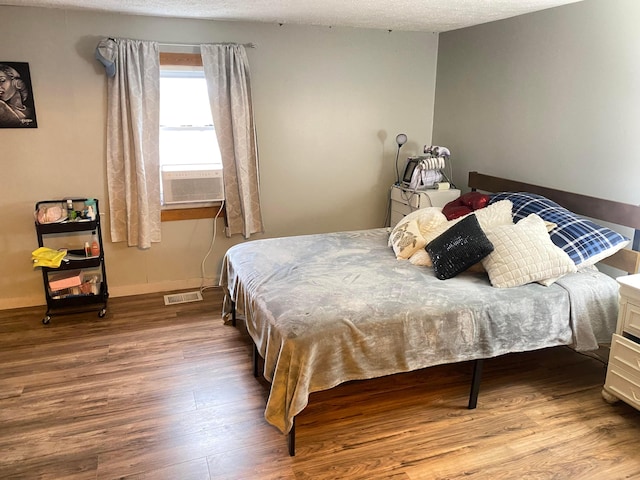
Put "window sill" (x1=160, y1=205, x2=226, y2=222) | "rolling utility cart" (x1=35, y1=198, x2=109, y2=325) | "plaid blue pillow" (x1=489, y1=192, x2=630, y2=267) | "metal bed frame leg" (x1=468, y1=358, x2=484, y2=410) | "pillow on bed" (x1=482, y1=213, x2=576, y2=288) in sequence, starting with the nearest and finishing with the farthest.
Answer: "metal bed frame leg" (x1=468, y1=358, x2=484, y2=410) < "pillow on bed" (x1=482, y1=213, x2=576, y2=288) < "plaid blue pillow" (x1=489, y1=192, x2=630, y2=267) < "rolling utility cart" (x1=35, y1=198, x2=109, y2=325) < "window sill" (x1=160, y1=205, x2=226, y2=222)

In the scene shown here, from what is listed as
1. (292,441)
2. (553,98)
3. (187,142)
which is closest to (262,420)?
(292,441)

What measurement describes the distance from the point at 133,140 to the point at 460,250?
2.63m

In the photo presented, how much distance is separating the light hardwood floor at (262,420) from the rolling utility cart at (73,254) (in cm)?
42

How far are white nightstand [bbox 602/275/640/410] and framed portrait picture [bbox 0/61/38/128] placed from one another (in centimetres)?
402

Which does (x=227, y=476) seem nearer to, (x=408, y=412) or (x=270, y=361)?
(x=270, y=361)

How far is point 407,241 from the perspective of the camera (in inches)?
125

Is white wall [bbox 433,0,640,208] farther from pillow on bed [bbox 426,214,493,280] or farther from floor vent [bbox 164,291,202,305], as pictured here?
floor vent [bbox 164,291,202,305]

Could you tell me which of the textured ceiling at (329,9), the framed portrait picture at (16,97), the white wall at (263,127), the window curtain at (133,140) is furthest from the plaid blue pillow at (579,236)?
the framed portrait picture at (16,97)

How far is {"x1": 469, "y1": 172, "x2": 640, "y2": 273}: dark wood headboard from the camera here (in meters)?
2.82

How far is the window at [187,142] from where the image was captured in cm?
396

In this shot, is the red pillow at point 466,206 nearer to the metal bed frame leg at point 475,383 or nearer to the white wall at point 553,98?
the white wall at point 553,98

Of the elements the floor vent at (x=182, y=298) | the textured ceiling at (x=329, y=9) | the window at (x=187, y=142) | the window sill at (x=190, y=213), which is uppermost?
the textured ceiling at (x=329, y=9)

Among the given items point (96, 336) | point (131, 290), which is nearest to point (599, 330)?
point (96, 336)

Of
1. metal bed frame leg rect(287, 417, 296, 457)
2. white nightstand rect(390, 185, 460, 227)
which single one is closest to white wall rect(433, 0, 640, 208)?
white nightstand rect(390, 185, 460, 227)
